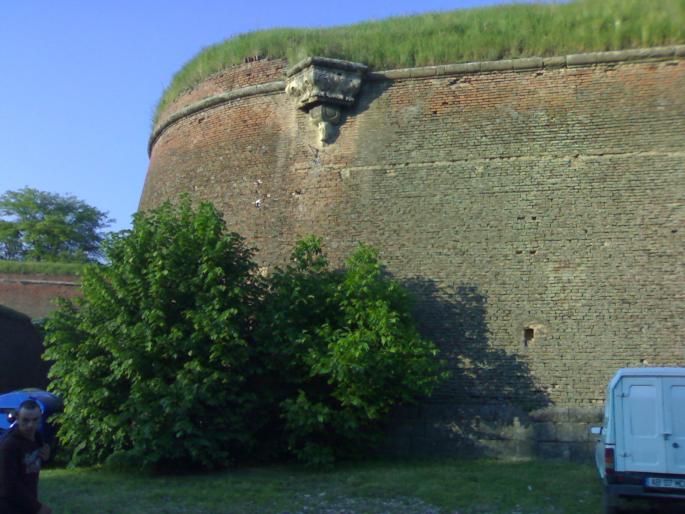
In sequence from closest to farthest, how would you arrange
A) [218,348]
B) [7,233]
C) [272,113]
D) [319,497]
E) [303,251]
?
1. [319,497]
2. [218,348]
3. [303,251]
4. [272,113]
5. [7,233]

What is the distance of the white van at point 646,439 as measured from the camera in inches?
305

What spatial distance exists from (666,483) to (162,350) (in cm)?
724

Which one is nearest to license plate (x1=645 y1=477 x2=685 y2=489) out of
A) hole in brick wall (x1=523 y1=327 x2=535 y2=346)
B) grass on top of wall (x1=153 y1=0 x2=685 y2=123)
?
hole in brick wall (x1=523 y1=327 x2=535 y2=346)

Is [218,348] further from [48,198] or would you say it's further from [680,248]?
[48,198]

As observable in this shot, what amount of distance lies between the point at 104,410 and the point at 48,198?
1509 inches

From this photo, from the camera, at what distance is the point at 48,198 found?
4659 cm

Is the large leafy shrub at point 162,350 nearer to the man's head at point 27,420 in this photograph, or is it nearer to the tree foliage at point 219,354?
the tree foliage at point 219,354

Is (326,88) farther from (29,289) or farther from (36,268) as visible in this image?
(29,289)

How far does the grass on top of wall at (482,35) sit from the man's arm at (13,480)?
1051cm

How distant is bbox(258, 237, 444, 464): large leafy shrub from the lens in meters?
11.3

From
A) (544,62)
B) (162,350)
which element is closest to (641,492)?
(162,350)

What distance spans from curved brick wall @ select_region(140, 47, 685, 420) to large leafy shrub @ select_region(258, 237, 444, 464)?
1.12 metres

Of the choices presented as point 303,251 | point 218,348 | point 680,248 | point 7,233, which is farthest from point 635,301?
point 7,233

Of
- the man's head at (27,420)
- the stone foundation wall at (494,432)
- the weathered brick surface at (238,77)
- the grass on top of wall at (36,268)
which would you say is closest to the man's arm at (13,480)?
the man's head at (27,420)
